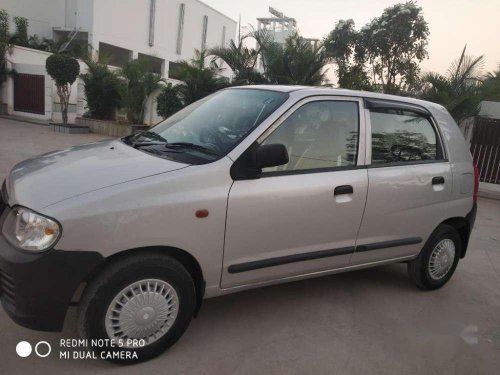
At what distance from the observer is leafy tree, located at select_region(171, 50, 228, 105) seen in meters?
14.5

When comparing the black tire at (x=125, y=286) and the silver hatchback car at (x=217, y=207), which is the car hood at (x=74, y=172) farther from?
the black tire at (x=125, y=286)

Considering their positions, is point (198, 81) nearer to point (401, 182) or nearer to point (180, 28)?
point (401, 182)

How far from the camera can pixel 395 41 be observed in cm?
2191

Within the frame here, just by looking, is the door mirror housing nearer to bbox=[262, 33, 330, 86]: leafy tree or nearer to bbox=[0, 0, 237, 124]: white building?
bbox=[262, 33, 330, 86]: leafy tree

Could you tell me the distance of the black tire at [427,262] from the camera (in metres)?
4.29

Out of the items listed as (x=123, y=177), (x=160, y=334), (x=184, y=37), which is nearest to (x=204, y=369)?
(x=160, y=334)

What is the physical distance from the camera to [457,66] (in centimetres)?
1248

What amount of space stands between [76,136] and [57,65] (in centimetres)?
250

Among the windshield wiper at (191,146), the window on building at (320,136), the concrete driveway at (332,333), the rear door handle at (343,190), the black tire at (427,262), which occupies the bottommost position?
the concrete driveway at (332,333)

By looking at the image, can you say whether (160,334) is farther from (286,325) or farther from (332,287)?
(332,287)

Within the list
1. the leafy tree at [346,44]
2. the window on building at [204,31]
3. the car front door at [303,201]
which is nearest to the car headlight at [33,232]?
the car front door at [303,201]

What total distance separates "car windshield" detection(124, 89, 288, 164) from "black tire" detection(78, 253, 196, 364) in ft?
2.32

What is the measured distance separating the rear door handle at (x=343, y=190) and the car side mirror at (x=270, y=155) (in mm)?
645

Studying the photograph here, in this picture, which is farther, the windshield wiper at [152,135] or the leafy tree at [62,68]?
the leafy tree at [62,68]
